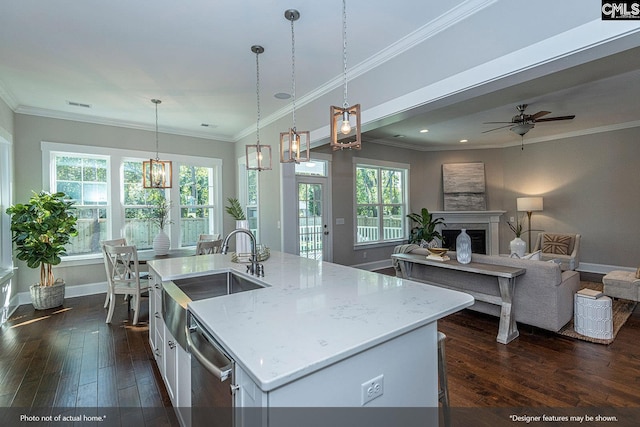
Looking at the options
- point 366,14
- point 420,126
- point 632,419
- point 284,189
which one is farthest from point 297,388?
point 420,126

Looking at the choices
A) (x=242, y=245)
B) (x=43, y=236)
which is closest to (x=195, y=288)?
(x=242, y=245)

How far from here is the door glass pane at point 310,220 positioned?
591 cm

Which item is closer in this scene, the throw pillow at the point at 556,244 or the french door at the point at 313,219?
the french door at the point at 313,219

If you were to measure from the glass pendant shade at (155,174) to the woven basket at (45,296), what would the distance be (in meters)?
2.04

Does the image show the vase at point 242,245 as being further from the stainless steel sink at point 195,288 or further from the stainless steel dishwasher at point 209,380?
the stainless steel dishwasher at point 209,380

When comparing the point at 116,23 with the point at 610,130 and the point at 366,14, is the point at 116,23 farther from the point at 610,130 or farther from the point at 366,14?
the point at 610,130

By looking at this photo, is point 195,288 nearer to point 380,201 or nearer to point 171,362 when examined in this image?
point 171,362

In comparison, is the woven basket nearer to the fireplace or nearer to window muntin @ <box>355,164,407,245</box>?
window muntin @ <box>355,164,407,245</box>

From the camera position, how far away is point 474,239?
293 inches

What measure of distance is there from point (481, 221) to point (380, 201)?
2.56 metres

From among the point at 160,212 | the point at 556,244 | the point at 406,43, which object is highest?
the point at 406,43

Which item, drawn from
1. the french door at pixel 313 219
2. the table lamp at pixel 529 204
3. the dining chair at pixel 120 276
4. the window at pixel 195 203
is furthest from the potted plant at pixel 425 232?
the dining chair at pixel 120 276

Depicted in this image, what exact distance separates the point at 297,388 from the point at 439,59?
2.66m

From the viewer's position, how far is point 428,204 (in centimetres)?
771
